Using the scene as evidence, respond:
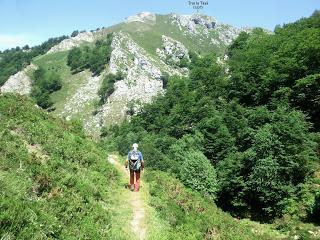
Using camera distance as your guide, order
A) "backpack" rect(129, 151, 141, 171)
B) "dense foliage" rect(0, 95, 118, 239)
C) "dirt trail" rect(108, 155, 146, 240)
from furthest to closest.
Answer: "backpack" rect(129, 151, 141, 171) < "dirt trail" rect(108, 155, 146, 240) < "dense foliage" rect(0, 95, 118, 239)

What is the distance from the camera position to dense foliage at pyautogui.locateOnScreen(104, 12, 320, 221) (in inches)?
1535

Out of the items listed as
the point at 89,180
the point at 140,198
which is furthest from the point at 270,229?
the point at 89,180

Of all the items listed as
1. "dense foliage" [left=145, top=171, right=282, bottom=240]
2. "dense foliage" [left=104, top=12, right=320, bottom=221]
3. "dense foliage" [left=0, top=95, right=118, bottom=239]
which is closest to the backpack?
"dense foliage" [left=0, top=95, right=118, bottom=239]

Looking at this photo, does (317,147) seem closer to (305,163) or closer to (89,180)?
(305,163)

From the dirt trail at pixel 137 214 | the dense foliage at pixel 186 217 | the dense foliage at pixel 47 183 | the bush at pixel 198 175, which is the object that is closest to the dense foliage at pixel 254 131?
the bush at pixel 198 175

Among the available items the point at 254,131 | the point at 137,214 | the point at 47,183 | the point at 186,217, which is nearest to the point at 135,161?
the point at 137,214

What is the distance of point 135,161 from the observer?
19859 millimetres

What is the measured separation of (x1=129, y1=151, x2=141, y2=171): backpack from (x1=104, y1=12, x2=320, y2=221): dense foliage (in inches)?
703

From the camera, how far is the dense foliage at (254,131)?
128 ft

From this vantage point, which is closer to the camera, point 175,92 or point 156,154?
point 156,154

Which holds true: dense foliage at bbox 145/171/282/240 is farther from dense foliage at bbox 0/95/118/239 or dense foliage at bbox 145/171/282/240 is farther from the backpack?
dense foliage at bbox 0/95/118/239

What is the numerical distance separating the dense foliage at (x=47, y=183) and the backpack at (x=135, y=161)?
5.04 feet

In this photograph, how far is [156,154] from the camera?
46031 millimetres

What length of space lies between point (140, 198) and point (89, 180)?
260 cm
